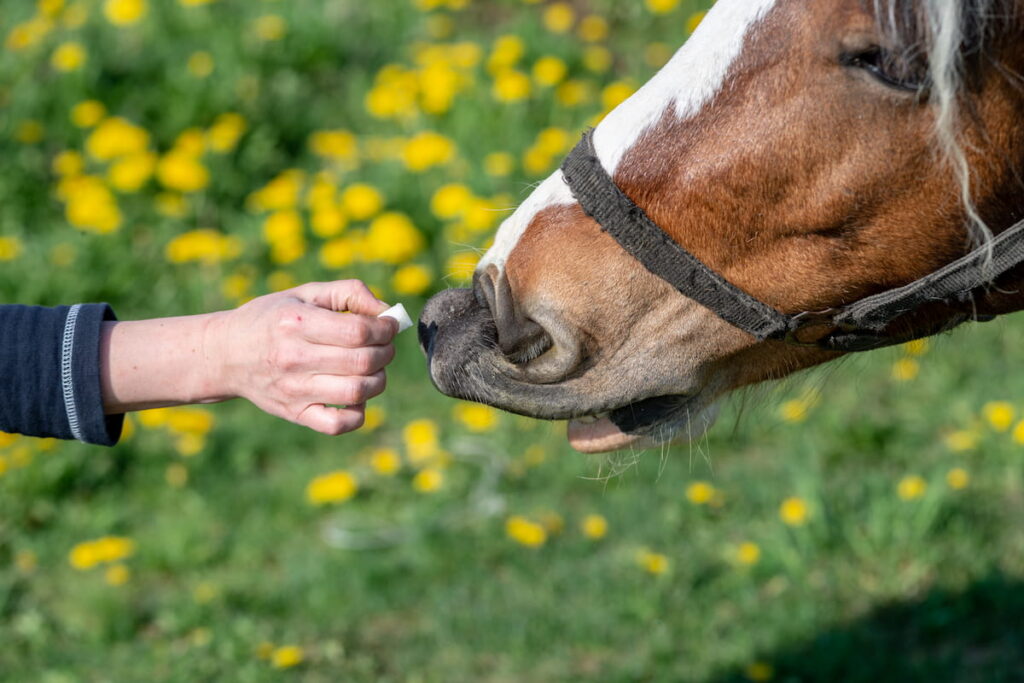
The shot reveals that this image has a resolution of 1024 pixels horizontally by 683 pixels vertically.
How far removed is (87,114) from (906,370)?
318 cm

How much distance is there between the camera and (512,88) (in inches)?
180

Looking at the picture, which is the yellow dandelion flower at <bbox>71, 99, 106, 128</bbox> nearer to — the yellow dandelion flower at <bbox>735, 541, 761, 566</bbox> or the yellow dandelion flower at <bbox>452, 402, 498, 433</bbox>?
the yellow dandelion flower at <bbox>452, 402, 498, 433</bbox>

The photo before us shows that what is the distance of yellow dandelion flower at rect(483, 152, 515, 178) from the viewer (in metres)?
4.36

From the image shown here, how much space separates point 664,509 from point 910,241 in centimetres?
172

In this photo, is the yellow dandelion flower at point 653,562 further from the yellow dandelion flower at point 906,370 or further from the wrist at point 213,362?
the wrist at point 213,362

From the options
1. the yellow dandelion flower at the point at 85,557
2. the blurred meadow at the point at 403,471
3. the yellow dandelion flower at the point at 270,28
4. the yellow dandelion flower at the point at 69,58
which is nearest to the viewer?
the blurred meadow at the point at 403,471

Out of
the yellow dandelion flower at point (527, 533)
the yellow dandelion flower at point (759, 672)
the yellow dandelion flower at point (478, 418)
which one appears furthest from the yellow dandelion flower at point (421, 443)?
the yellow dandelion flower at point (759, 672)

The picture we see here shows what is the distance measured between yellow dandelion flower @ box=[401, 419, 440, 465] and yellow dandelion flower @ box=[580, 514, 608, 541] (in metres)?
0.51

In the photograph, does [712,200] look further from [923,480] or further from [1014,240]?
[923,480]

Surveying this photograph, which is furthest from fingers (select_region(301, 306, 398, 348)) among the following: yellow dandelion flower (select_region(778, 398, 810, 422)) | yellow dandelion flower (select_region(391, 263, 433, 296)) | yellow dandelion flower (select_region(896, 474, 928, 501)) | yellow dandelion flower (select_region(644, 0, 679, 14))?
yellow dandelion flower (select_region(644, 0, 679, 14))

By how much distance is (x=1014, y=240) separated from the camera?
168cm

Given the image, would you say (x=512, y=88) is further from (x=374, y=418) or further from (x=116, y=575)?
(x=116, y=575)

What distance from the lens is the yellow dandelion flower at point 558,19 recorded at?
Result: 5258mm

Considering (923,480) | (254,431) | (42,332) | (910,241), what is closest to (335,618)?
(254,431)
